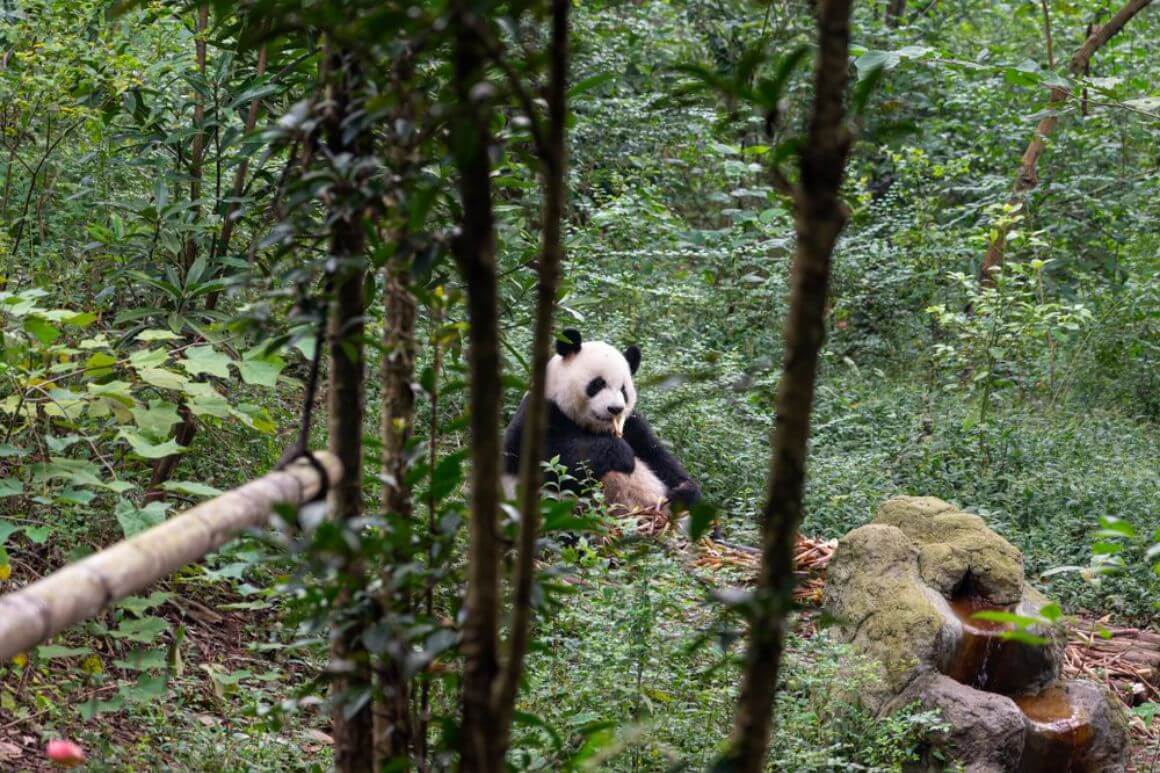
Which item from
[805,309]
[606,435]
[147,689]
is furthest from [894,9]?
[805,309]

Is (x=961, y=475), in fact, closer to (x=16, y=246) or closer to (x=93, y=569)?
(x=16, y=246)

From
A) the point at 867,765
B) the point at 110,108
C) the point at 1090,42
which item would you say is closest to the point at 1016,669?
the point at 867,765

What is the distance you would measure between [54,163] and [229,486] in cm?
207

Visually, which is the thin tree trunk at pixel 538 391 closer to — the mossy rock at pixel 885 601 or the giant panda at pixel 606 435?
the mossy rock at pixel 885 601

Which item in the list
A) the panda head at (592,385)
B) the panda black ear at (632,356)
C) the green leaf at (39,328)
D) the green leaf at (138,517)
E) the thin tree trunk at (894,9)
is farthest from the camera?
the thin tree trunk at (894,9)

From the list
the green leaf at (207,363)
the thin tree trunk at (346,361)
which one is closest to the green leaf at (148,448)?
the green leaf at (207,363)

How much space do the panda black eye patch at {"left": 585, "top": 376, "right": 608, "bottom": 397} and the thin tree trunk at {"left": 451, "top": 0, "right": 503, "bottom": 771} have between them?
489cm

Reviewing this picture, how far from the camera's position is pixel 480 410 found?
4.46 feet

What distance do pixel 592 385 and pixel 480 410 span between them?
4957 millimetres

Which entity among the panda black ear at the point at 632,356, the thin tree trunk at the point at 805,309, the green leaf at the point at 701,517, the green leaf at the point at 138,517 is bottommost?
the panda black ear at the point at 632,356

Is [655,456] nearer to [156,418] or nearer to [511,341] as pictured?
[511,341]

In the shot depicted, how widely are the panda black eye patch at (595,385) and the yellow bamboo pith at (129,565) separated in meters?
4.58

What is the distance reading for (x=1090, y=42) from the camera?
29.6 ft

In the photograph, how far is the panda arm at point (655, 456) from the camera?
6434 millimetres
